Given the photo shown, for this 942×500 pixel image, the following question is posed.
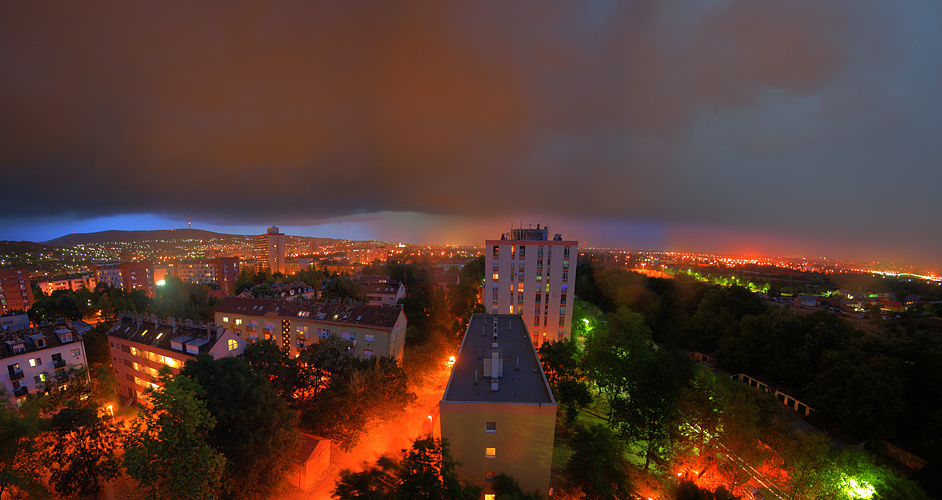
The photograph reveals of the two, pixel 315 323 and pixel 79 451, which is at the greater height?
pixel 315 323

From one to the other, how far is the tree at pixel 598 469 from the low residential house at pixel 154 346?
25217 mm

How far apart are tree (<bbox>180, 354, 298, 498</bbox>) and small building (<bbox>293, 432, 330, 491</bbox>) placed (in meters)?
1.74

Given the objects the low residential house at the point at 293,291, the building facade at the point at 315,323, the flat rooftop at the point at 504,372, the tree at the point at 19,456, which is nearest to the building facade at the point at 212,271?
the low residential house at the point at 293,291

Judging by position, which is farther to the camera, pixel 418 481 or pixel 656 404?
pixel 656 404

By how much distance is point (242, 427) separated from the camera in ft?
48.0

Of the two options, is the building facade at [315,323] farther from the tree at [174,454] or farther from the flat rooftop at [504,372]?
the tree at [174,454]

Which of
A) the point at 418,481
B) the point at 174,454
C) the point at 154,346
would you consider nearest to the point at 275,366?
the point at 174,454

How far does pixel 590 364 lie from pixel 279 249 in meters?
110

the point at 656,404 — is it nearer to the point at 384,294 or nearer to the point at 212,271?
the point at 384,294

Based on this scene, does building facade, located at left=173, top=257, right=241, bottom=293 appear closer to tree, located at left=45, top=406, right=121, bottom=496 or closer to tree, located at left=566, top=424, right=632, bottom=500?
tree, located at left=45, top=406, right=121, bottom=496

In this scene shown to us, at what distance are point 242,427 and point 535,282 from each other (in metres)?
29.5

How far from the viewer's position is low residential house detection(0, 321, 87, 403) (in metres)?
22.7

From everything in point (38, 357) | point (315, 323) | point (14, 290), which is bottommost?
point (14, 290)

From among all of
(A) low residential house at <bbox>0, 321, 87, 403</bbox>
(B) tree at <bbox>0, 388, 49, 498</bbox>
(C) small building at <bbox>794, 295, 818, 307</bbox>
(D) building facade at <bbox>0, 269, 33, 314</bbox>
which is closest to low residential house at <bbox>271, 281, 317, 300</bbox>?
(A) low residential house at <bbox>0, 321, 87, 403</bbox>
